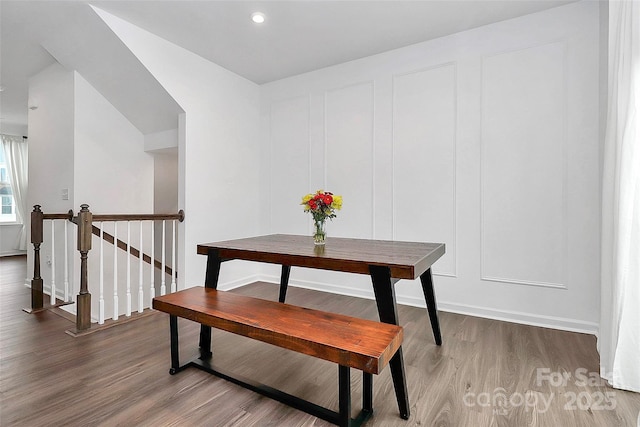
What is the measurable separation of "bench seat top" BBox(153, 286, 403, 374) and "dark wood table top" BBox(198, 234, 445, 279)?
253mm

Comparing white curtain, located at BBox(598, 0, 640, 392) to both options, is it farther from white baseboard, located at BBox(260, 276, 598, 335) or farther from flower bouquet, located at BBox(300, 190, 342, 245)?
flower bouquet, located at BBox(300, 190, 342, 245)

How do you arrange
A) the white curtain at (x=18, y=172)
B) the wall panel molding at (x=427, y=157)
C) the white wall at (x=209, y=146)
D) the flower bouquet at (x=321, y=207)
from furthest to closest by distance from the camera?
the white curtain at (x=18, y=172) → the white wall at (x=209, y=146) → the wall panel molding at (x=427, y=157) → the flower bouquet at (x=321, y=207)

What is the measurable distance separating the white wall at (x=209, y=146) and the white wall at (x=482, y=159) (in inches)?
33.1

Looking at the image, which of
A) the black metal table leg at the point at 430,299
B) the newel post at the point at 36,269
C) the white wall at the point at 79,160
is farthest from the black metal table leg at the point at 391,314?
the white wall at the point at 79,160

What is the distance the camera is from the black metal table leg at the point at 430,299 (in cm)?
218

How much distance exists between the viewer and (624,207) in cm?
167

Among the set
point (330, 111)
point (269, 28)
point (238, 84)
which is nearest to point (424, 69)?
point (330, 111)

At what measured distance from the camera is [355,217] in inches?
141

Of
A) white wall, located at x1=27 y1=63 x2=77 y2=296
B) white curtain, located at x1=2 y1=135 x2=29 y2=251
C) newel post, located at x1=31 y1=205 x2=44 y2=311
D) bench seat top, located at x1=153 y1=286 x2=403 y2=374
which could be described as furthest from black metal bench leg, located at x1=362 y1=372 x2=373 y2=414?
white curtain, located at x1=2 y1=135 x2=29 y2=251

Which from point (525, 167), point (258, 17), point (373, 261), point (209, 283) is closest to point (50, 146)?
point (258, 17)

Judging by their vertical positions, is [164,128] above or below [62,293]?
above

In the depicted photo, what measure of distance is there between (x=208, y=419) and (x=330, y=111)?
3183 millimetres

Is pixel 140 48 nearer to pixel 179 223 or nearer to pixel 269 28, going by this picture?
pixel 269 28

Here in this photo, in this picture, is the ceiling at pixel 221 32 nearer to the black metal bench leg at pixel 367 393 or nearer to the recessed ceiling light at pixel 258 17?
the recessed ceiling light at pixel 258 17
